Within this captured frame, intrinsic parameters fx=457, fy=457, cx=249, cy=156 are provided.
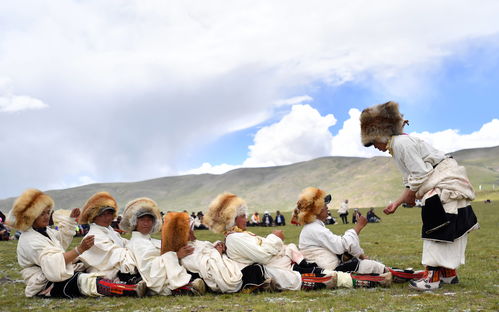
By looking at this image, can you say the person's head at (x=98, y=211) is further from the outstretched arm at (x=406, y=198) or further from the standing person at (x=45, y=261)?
the outstretched arm at (x=406, y=198)

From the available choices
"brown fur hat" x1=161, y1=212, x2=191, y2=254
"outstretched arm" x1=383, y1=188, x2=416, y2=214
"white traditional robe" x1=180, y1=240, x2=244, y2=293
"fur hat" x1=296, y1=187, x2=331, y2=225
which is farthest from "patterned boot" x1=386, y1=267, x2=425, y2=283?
"brown fur hat" x1=161, y1=212, x2=191, y2=254

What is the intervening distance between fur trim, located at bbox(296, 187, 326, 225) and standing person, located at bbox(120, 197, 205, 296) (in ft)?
6.38

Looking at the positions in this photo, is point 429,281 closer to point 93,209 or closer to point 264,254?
point 264,254

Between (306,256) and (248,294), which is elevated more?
(306,256)

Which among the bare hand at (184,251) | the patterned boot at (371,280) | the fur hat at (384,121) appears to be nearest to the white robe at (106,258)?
the bare hand at (184,251)

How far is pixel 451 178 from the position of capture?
6.83 m

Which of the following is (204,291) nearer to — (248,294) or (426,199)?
(248,294)

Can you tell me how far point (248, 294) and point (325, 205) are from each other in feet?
6.46

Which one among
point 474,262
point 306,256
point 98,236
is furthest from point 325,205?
point 474,262

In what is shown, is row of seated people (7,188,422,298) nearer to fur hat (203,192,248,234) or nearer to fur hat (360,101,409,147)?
fur hat (203,192,248,234)

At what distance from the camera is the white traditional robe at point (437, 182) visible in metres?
6.81

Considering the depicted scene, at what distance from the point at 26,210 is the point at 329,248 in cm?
491

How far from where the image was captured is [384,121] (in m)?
7.20

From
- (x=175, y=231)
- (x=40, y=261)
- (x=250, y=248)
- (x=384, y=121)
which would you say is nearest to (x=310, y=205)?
(x=250, y=248)
